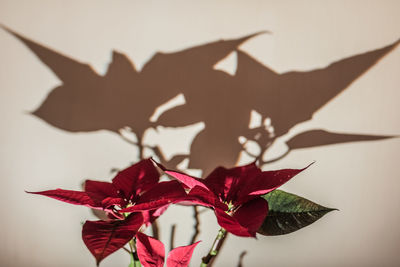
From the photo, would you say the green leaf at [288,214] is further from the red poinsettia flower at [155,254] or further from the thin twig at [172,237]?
the thin twig at [172,237]

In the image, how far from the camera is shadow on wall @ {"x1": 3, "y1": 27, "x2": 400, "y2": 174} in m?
0.79

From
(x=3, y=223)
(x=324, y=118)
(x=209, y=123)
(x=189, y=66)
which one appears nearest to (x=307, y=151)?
(x=324, y=118)

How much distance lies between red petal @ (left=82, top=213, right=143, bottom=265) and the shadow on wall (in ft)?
0.95

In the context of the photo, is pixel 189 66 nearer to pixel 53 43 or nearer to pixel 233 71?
pixel 233 71

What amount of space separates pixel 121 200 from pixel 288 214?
0.31 m

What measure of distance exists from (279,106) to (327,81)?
5.0 inches

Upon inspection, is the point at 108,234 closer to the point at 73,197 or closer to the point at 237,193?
the point at 73,197

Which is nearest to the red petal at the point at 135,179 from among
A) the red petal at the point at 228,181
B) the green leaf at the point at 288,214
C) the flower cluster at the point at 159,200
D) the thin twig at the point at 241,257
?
the flower cluster at the point at 159,200

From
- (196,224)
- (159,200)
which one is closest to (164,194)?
(159,200)

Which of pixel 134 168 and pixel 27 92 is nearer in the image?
pixel 134 168

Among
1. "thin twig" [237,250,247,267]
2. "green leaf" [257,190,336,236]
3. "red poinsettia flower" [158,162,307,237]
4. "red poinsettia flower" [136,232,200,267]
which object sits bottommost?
"thin twig" [237,250,247,267]

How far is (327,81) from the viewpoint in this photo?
2.61 ft

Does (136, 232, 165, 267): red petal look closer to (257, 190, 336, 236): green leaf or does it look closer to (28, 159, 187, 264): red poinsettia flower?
(28, 159, 187, 264): red poinsettia flower

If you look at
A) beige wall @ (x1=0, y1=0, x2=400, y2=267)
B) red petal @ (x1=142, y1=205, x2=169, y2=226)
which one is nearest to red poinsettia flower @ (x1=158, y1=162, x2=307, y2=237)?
red petal @ (x1=142, y1=205, x2=169, y2=226)
